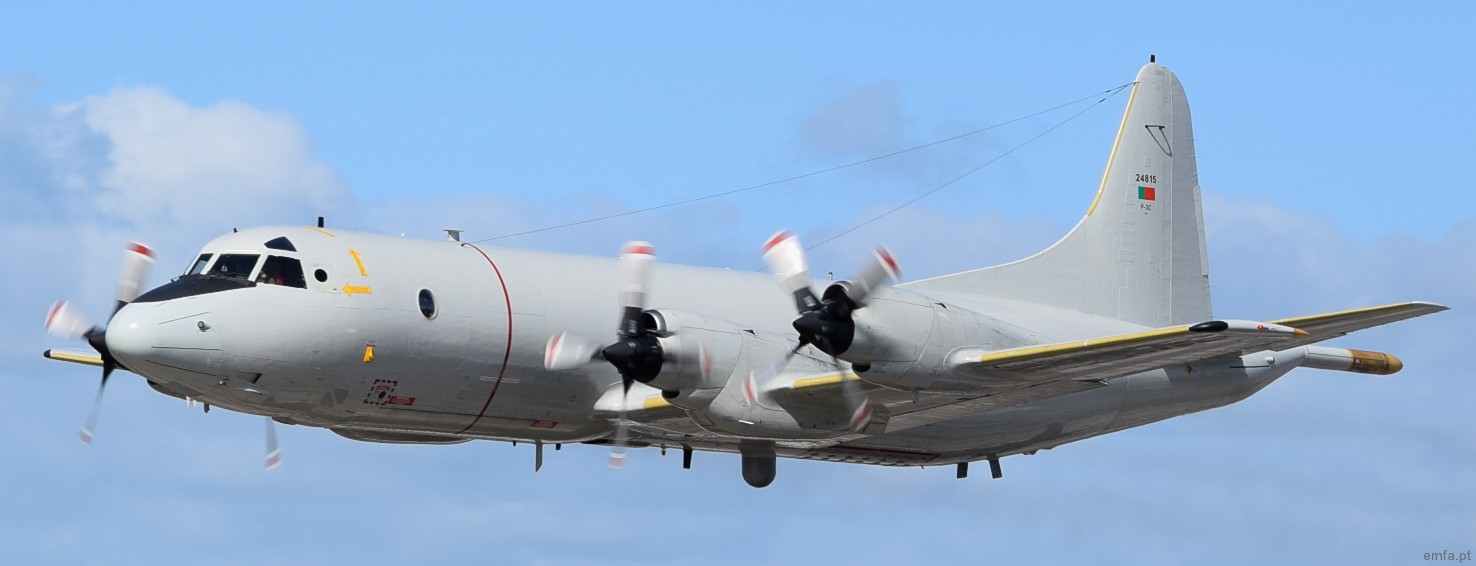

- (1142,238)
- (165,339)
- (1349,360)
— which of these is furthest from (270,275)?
(1349,360)

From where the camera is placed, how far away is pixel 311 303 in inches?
782

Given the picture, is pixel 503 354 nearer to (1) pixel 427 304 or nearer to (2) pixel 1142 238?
(1) pixel 427 304

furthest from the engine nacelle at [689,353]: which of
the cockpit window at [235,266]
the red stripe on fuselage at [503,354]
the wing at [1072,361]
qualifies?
the cockpit window at [235,266]

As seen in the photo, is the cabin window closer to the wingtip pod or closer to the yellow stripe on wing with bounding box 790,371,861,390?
the yellow stripe on wing with bounding box 790,371,861,390

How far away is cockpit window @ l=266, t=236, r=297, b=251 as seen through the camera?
20281mm

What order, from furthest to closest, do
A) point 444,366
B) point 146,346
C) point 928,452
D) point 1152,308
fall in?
1. point 1152,308
2. point 928,452
3. point 444,366
4. point 146,346

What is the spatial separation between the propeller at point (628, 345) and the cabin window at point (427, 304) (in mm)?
1461

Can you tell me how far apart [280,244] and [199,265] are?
0.96 metres

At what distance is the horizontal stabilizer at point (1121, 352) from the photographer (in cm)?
1877

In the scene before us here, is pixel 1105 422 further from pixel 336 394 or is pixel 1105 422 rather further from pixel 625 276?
pixel 336 394

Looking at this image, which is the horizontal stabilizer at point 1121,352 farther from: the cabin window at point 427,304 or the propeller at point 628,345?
the cabin window at point 427,304

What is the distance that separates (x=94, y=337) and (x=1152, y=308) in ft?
50.4

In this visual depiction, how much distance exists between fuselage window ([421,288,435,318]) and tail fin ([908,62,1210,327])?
9.56 m

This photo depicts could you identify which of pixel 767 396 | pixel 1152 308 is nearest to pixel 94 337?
pixel 767 396
